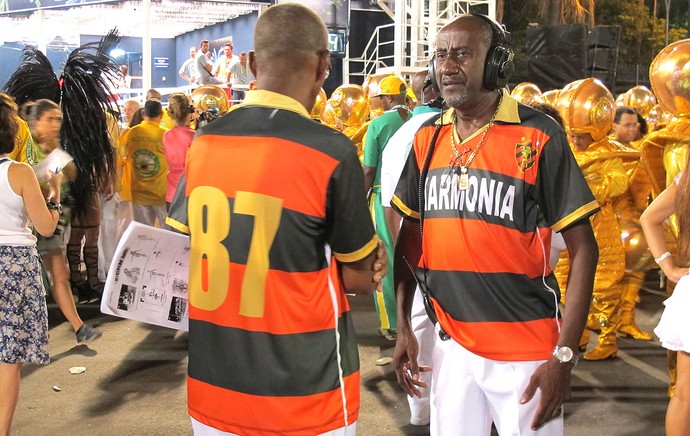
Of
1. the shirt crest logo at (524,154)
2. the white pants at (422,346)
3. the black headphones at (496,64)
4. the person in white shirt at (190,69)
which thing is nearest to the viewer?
the shirt crest logo at (524,154)

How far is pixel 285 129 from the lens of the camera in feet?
7.29

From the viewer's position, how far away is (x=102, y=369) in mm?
6625

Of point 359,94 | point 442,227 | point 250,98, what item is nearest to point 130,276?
point 250,98

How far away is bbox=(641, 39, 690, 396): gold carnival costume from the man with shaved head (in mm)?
3315

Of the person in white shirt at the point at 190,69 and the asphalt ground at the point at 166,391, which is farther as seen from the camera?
the person in white shirt at the point at 190,69

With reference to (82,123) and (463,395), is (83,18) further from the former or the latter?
(463,395)

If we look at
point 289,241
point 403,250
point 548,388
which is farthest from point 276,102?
point 548,388

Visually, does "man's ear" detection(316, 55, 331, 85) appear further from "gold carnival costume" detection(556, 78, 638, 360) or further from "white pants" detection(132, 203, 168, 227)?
"white pants" detection(132, 203, 168, 227)

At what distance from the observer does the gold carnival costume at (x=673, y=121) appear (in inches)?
197

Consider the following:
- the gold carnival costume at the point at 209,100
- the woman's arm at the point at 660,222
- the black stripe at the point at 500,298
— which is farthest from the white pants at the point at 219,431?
the gold carnival costume at the point at 209,100

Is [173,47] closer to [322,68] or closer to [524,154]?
[524,154]

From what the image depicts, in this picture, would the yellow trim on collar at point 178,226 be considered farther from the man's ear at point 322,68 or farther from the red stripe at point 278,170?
the man's ear at point 322,68

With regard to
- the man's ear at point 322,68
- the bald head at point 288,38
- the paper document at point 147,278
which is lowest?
the paper document at point 147,278

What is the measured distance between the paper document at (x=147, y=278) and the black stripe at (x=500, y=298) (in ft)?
3.22
